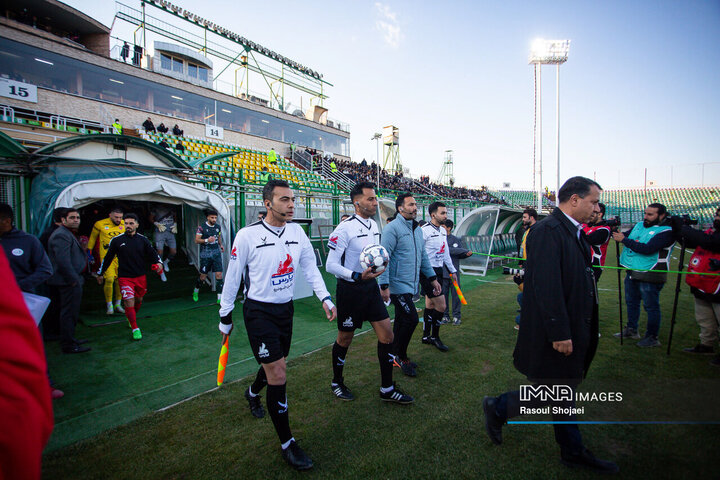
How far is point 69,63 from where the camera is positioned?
17.9m

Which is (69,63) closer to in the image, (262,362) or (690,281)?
(262,362)

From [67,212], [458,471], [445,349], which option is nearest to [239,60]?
[67,212]

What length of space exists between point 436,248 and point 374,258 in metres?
2.58

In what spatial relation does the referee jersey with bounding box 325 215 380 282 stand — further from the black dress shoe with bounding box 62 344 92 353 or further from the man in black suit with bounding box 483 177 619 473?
the black dress shoe with bounding box 62 344 92 353

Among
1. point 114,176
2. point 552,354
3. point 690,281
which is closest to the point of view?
point 552,354

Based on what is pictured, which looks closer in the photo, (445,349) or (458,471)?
(458,471)

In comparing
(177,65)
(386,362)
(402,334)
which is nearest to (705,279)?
(402,334)

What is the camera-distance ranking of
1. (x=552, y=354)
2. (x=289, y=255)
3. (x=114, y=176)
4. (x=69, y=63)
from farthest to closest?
(x=69, y=63)
(x=114, y=176)
(x=289, y=255)
(x=552, y=354)

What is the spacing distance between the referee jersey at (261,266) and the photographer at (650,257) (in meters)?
4.71

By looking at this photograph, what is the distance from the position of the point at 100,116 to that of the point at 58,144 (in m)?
15.6

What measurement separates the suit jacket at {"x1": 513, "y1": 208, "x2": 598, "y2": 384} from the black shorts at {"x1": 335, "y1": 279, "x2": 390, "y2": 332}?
152cm

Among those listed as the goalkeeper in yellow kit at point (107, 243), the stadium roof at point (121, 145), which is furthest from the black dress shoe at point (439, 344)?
the stadium roof at point (121, 145)

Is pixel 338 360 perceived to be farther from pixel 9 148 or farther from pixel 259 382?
pixel 9 148

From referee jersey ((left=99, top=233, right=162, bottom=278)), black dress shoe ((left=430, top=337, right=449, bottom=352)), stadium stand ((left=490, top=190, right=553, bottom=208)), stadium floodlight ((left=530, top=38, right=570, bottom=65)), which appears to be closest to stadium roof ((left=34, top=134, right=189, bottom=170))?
referee jersey ((left=99, top=233, right=162, bottom=278))
